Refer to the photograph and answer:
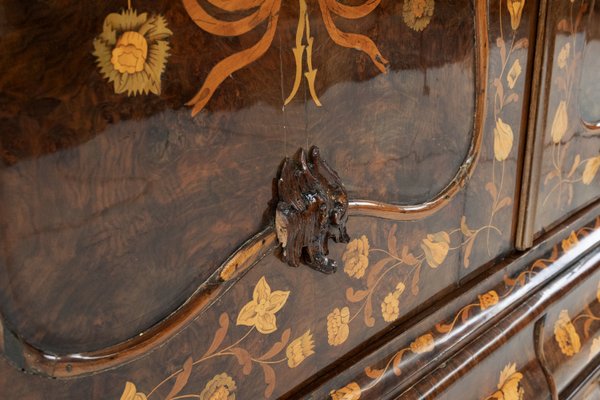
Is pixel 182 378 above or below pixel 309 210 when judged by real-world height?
below

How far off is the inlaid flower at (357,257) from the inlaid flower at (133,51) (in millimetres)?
281

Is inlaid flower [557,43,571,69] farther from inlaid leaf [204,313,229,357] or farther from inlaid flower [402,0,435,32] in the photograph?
inlaid leaf [204,313,229,357]

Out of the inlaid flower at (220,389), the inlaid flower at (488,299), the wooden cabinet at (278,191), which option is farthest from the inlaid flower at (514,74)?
the inlaid flower at (220,389)

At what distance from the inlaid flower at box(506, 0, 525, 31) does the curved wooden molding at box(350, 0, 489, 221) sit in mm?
60

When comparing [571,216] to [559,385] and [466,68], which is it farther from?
[466,68]

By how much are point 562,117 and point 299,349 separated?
547 mm

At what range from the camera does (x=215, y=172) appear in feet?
1.56

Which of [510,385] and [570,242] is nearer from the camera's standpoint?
[510,385]

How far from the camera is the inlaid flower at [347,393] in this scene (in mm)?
651

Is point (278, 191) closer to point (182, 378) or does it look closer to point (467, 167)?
point (182, 378)

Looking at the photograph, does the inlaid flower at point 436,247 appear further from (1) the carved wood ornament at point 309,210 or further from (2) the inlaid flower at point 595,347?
(2) the inlaid flower at point 595,347

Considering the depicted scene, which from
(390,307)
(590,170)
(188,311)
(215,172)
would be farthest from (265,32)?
(590,170)

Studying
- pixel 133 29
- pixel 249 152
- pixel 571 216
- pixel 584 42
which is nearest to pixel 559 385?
pixel 571 216

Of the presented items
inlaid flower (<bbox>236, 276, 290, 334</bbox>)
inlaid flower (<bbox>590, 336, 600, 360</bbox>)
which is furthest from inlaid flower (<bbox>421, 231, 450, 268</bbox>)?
inlaid flower (<bbox>590, 336, 600, 360</bbox>)
